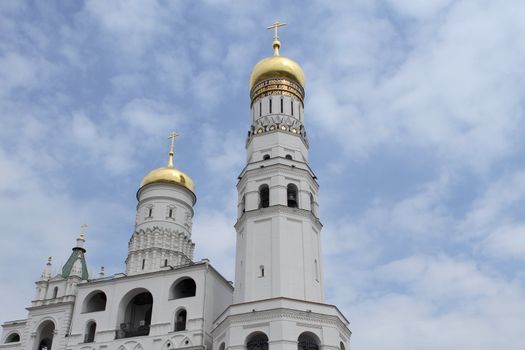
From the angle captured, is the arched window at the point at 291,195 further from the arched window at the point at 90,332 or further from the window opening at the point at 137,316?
the arched window at the point at 90,332

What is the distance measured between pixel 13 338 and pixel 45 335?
2.47 m

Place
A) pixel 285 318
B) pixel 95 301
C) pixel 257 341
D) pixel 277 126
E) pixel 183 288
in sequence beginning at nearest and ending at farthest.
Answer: pixel 285 318
pixel 257 341
pixel 277 126
pixel 183 288
pixel 95 301

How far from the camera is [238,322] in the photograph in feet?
84.8

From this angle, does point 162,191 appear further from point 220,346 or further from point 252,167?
point 220,346

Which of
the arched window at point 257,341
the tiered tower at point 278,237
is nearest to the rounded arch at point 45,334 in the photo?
the tiered tower at point 278,237

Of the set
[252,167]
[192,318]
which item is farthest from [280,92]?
[192,318]

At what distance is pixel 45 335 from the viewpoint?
34.4 meters

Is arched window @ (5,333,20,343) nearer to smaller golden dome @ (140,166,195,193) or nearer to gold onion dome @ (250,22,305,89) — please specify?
smaller golden dome @ (140,166,195,193)

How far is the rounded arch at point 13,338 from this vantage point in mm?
35344

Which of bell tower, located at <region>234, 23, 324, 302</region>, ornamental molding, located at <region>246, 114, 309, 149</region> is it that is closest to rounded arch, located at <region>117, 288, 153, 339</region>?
bell tower, located at <region>234, 23, 324, 302</region>

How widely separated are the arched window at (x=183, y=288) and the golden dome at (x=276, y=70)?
1093cm

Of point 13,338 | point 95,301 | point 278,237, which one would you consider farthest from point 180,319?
point 13,338

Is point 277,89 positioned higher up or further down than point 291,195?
higher up

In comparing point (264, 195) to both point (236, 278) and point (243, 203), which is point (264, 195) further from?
point (236, 278)
